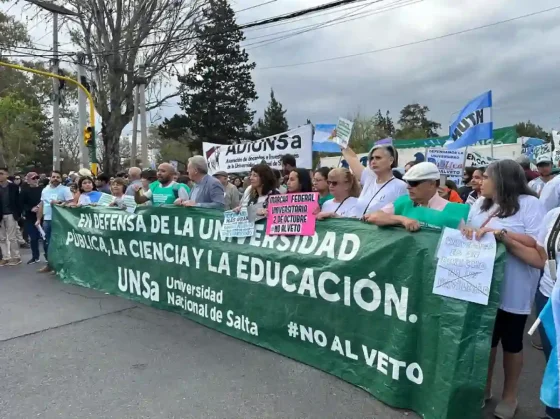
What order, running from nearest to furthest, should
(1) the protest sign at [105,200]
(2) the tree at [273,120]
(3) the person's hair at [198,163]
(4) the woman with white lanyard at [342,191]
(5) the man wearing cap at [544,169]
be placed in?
(4) the woman with white lanyard at [342,191] < (3) the person's hair at [198,163] < (5) the man wearing cap at [544,169] < (1) the protest sign at [105,200] < (2) the tree at [273,120]

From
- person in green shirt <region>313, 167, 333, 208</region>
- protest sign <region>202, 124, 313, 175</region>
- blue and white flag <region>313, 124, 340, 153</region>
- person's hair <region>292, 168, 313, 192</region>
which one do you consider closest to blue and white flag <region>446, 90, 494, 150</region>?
blue and white flag <region>313, 124, 340, 153</region>

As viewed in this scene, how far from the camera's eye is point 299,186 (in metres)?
4.89

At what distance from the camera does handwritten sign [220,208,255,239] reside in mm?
4574

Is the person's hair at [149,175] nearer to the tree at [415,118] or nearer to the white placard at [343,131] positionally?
the white placard at [343,131]

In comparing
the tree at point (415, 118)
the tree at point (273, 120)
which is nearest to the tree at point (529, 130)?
the tree at point (415, 118)

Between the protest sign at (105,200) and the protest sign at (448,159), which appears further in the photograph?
the protest sign at (448,159)

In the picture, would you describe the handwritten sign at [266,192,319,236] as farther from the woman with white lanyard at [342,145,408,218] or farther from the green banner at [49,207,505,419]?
the woman with white lanyard at [342,145,408,218]

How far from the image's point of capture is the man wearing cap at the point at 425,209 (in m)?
3.23

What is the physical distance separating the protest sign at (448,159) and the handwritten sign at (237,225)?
5.29 meters

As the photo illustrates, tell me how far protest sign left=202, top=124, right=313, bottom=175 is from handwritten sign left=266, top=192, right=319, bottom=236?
3184 millimetres

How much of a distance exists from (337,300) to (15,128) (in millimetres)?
39277

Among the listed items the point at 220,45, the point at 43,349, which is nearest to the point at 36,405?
the point at 43,349

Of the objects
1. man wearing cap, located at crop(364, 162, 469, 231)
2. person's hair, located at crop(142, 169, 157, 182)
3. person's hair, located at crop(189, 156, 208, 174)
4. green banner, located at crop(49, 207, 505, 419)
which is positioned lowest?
green banner, located at crop(49, 207, 505, 419)

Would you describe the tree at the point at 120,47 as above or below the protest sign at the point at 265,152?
above
